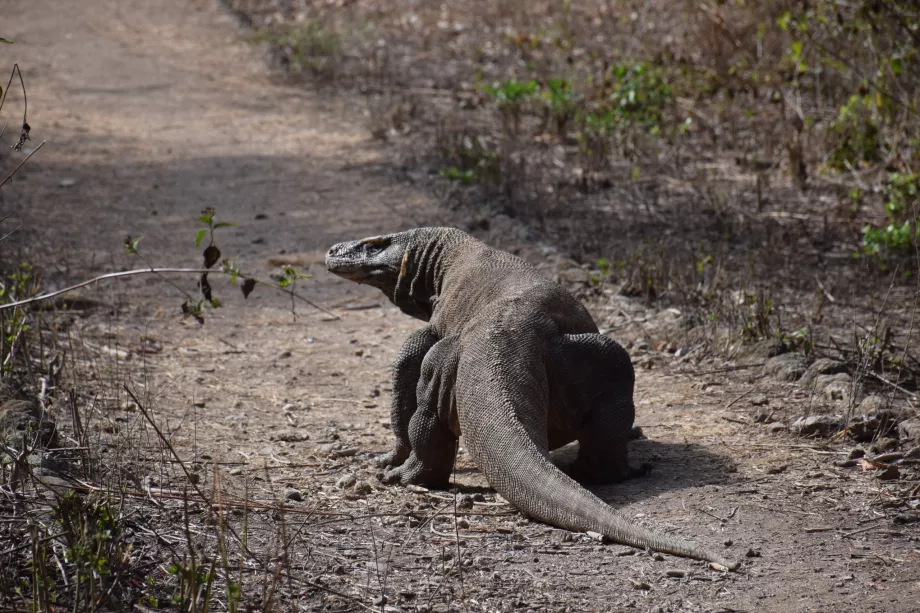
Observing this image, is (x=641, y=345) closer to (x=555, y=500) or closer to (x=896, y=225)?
(x=896, y=225)

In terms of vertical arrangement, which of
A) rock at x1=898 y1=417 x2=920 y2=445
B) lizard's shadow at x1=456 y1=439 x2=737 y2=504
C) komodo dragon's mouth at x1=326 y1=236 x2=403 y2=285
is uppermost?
komodo dragon's mouth at x1=326 y1=236 x2=403 y2=285

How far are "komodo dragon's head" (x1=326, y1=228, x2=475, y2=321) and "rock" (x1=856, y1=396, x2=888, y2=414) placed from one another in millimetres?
1924

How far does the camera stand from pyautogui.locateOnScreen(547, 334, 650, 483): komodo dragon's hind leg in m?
4.09

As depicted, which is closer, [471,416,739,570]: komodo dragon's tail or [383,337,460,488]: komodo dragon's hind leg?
[471,416,739,570]: komodo dragon's tail

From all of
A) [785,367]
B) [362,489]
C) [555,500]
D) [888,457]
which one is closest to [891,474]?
[888,457]

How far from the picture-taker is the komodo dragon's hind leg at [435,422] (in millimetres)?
4199

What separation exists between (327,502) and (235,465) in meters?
0.58

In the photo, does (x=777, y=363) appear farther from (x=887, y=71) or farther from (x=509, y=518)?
(x=887, y=71)

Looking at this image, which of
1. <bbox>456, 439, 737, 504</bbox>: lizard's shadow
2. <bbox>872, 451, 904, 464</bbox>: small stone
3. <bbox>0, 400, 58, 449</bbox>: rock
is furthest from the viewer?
<bbox>872, 451, 904, 464</bbox>: small stone

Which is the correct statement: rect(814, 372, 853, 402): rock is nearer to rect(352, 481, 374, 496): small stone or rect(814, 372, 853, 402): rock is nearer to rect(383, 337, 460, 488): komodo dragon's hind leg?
rect(383, 337, 460, 488): komodo dragon's hind leg

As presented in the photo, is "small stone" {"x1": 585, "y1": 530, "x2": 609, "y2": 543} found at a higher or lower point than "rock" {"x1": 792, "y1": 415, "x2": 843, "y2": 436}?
lower

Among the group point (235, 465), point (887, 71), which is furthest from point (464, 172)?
point (235, 465)

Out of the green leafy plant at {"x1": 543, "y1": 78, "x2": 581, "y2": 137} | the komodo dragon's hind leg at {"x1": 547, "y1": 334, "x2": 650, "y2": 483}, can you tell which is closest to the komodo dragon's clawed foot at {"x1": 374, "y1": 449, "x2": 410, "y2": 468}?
the komodo dragon's hind leg at {"x1": 547, "y1": 334, "x2": 650, "y2": 483}

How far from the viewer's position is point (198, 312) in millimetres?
3932
